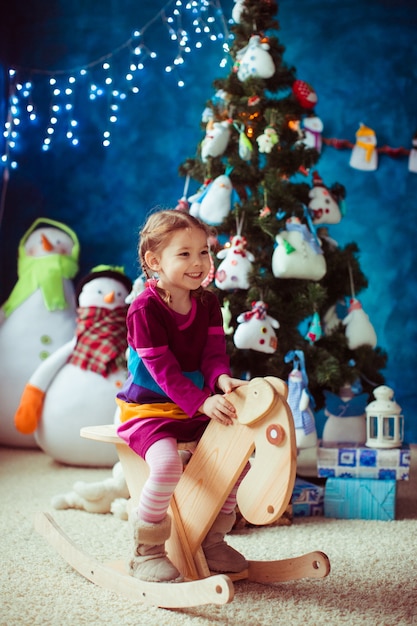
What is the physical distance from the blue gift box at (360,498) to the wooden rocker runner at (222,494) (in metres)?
0.61

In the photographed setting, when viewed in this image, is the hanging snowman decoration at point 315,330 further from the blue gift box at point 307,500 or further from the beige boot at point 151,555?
the beige boot at point 151,555

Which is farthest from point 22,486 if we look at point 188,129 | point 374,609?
point 188,129

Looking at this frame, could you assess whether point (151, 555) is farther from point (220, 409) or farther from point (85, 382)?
point (85, 382)

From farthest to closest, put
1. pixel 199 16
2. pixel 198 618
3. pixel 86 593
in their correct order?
pixel 199 16 < pixel 86 593 < pixel 198 618

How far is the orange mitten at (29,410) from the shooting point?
2.73 metres

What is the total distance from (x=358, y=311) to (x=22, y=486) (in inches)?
48.9

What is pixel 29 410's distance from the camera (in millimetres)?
2736

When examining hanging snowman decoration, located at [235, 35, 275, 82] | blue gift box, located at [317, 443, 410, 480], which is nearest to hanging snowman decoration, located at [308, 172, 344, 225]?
hanging snowman decoration, located at [235, 35, 275, 82]

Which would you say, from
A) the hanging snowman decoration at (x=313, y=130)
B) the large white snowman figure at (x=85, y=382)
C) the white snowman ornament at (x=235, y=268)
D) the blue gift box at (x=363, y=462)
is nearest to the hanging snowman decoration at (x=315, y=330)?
the white snowman ornament at (x=235, y=268)

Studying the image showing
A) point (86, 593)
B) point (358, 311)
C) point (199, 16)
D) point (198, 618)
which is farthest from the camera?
point (199, 16)

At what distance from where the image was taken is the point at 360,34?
3.19 m

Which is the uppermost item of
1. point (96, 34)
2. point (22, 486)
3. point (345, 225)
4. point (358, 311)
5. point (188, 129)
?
point (96, 34)

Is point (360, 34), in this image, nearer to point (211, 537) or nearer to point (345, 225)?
point (345, 225)

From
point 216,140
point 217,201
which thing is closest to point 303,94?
point 216,140
